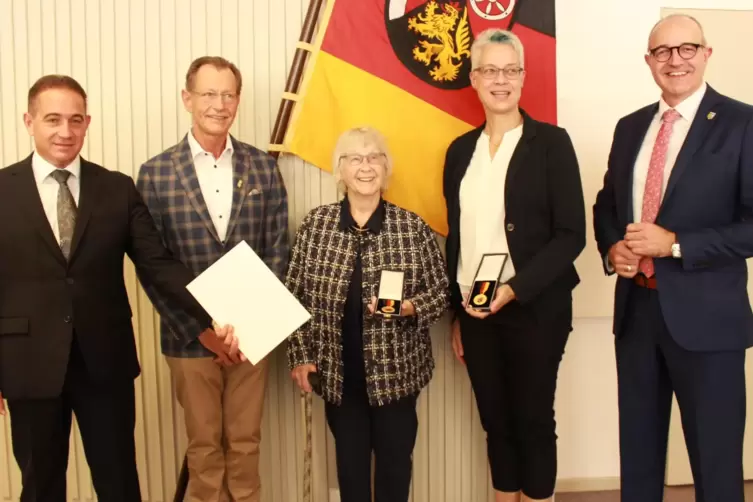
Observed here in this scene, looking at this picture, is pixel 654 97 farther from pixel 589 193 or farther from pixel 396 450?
pixel 396 450

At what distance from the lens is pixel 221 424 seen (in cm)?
216

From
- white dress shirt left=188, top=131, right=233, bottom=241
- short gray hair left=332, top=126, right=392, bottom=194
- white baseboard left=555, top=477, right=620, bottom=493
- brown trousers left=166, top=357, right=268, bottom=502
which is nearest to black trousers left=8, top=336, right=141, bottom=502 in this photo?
brown trousers left=166, top=357, right=268, bottom=502

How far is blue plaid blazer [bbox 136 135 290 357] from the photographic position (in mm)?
2035

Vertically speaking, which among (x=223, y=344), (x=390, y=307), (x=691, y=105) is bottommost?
(x=223, y=344)

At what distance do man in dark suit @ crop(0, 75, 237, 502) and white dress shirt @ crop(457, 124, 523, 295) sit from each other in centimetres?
91

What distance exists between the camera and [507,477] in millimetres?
2238

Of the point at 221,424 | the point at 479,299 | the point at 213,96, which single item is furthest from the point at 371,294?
the point at 213,96

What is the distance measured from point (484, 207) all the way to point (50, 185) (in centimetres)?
144

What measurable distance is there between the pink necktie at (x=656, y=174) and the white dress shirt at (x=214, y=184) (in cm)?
140

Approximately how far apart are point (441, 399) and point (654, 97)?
5.46 ft

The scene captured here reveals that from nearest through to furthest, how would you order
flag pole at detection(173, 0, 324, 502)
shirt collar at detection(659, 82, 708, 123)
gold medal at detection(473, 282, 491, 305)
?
1. shirt collar at detection(659, 82, 708, 123)
2. gold medal at detection(473, 282, 491, 305)
3. flag pole at detection(173, 0, 324, 502)

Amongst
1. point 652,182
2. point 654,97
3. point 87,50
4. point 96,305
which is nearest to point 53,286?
point 96,305

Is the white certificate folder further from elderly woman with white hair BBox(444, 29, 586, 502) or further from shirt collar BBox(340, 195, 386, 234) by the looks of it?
elderly woman with white hair BBox(444, 29, 586, 502)

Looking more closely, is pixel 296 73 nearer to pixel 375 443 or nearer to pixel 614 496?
pixel 375 443
